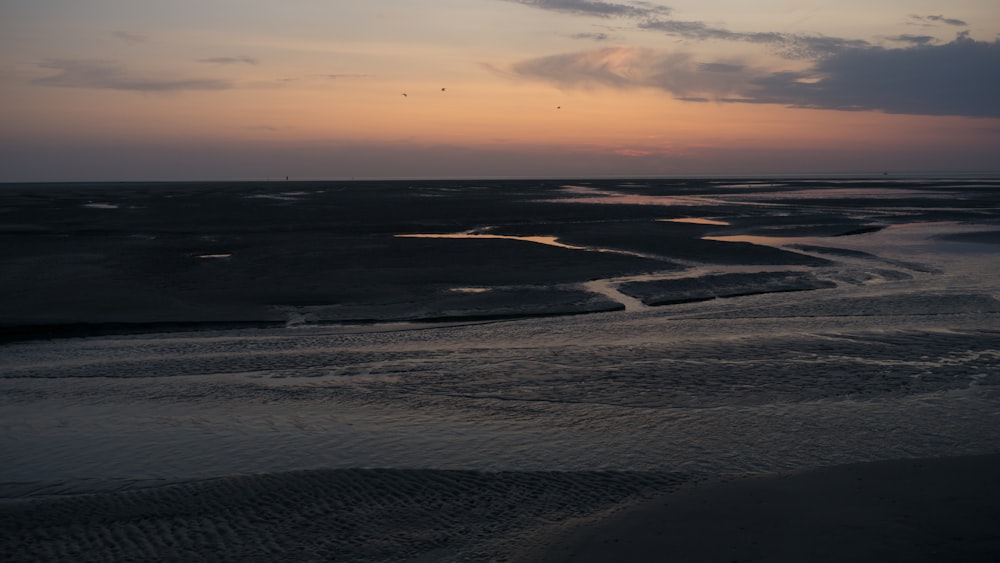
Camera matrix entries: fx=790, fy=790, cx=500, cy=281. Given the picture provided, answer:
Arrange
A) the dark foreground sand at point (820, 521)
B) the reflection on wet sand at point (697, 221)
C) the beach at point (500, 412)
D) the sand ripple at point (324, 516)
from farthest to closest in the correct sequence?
1. the reflection on wet sand at point (697, 221)
2. the beach at point (500, 412)
3. the sand ripple at point (324, 516)
4. the dark foreground sand at point (820, 521)

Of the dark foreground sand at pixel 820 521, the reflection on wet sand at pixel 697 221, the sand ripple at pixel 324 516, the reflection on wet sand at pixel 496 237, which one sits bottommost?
the sand ripple at pixel 324 516

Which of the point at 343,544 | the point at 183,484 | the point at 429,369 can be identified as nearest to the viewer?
the point at 343,544

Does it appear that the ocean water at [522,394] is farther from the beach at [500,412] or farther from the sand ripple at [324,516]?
the sand ripple at [324,516]

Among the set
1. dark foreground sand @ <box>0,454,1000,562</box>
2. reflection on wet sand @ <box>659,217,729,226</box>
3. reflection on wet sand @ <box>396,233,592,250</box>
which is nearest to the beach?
dark foreground sand @ <box>0,454,1000,562</box>

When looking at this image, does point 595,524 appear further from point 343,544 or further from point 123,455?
point 123,455

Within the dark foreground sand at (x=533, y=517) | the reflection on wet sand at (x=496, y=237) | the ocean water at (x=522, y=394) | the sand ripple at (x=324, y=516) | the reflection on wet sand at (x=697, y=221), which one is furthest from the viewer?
the reflection on wet sand at (x=697, y=221)

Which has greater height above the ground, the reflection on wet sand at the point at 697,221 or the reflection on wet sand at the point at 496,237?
the reflection on wet sand at the point at 697,221

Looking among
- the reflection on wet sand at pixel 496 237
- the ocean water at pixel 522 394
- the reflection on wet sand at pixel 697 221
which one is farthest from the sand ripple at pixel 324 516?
the reflection on wet sand at pixel 697 221

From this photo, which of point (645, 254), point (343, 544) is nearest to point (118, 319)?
point (343, 544)
